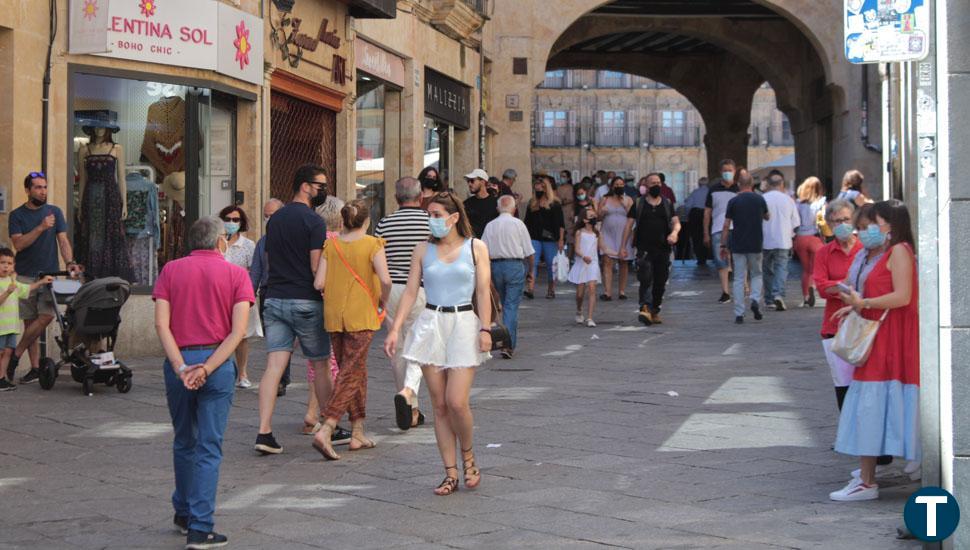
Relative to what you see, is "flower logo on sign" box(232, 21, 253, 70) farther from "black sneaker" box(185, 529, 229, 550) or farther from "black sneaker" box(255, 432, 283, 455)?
"black sneaker" box(185, 529, 229, 550)

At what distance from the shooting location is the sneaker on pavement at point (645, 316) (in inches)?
717

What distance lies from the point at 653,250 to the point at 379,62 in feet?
19.7

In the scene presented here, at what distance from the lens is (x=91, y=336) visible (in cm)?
1235

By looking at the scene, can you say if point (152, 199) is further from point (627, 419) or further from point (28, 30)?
point (627, 419)

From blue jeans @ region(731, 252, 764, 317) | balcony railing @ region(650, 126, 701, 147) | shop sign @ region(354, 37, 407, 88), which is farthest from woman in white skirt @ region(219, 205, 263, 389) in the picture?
balcony railing @ region(650, 126, 701, 147)

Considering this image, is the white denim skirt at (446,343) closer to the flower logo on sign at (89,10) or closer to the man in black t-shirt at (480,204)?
the flower logo on sign at (89,10)

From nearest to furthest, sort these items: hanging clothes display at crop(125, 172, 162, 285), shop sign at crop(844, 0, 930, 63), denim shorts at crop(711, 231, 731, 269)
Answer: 1. shop sign at crop(844, 0, 930, 63)
2. hanging clothes display at crop(125, 172, 162, 285)
3. denim shorts at crop(711, 231, 731, 269)

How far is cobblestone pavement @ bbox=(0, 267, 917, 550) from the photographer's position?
7027mm

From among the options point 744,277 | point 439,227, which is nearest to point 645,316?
point 744,277

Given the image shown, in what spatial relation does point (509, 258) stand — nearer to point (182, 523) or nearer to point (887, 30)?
point (182, 523)

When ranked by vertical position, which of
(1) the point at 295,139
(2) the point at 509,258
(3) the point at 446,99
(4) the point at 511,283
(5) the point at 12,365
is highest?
(3) the point at 446,99

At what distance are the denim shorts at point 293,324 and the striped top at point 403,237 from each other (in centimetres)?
94

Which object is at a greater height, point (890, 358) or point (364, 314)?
point (364, 314)

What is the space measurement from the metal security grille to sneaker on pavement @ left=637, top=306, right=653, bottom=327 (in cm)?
433
